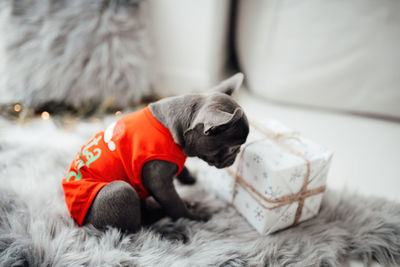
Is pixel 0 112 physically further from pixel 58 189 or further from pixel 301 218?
pixel 301 218

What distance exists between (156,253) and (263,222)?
0.31m

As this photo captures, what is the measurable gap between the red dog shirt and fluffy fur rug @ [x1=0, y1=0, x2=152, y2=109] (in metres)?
0.56

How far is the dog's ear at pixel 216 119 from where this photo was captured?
2.01 feet

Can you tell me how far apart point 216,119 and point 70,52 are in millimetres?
897

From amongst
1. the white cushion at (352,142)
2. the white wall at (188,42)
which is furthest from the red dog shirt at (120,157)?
the white wall at (188,42)

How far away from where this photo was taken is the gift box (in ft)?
2.57

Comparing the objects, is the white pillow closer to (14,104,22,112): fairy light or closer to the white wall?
the white wall

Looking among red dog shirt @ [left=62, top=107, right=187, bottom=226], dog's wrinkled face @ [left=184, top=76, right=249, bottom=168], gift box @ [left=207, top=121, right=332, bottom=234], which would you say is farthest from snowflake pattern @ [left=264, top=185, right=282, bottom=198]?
red dog shirt @ [left=62, top=107, right=187, bottom=226]

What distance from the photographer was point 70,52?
4.06 feet

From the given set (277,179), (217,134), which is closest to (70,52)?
(217,134)

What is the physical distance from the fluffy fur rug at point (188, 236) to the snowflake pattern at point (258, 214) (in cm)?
5

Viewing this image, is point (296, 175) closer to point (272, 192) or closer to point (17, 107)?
point (272, 192)

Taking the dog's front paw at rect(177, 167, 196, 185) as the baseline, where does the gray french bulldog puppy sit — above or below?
above

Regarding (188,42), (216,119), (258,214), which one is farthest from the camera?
(188,42)
